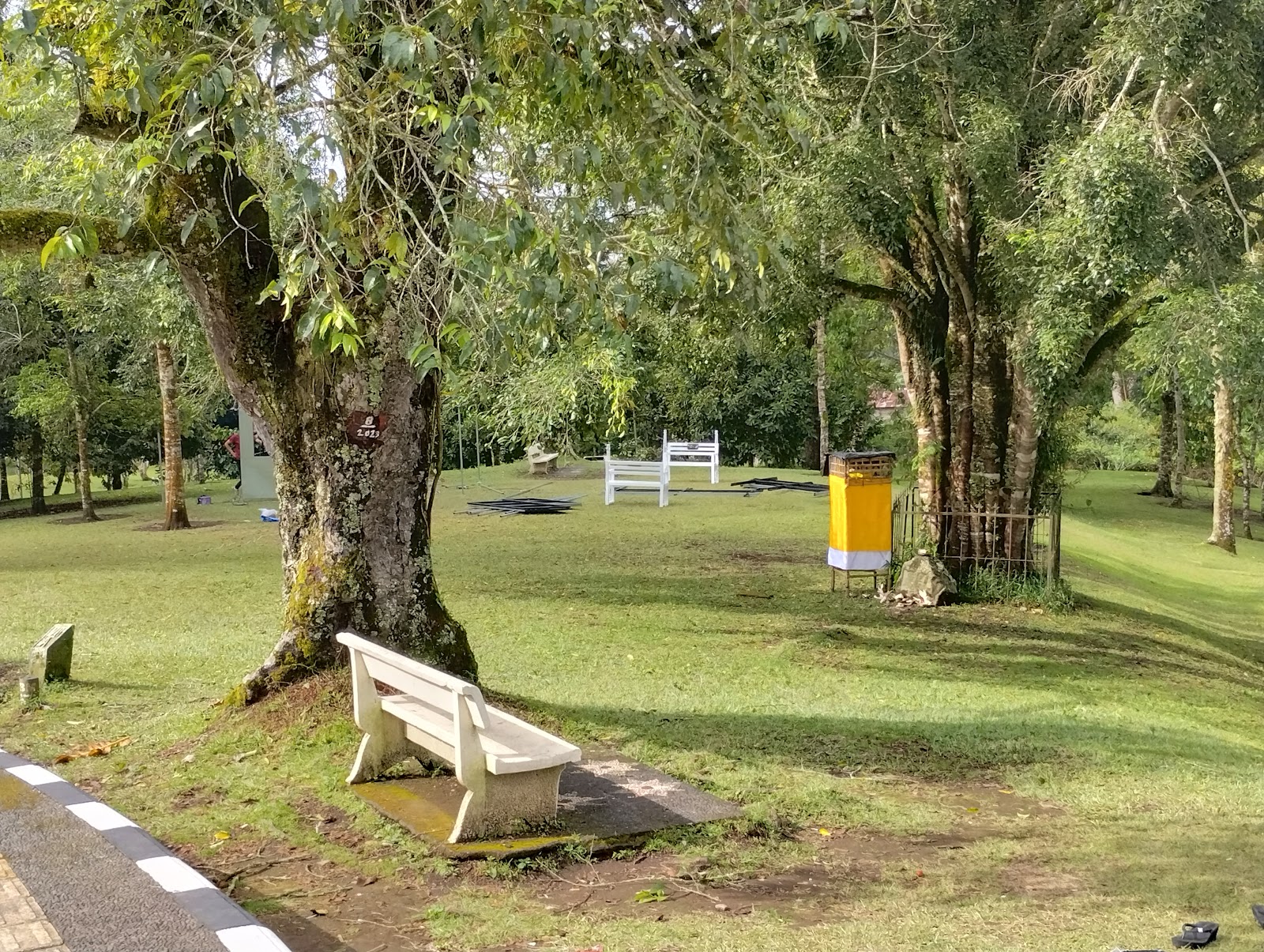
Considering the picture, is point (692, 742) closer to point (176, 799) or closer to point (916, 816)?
point (916, 816)

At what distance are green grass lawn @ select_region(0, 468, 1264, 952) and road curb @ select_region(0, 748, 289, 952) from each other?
0.72ft

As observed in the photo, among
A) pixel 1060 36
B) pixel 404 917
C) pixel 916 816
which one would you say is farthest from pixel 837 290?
pixel 404 917

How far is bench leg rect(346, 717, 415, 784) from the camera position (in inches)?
248

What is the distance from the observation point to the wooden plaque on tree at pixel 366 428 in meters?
7.12

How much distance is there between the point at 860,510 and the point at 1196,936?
970 centimetres

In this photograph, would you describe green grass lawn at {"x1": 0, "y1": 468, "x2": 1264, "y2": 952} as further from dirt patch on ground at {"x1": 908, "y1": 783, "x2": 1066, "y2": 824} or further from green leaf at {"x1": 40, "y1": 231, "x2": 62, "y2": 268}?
green leaf at {"x1": 40, "y1": 231, "x2": 62, "y2": 268}

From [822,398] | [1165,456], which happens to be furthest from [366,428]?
[1165,456]

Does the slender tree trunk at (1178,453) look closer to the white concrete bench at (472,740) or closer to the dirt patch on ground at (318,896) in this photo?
the white concrete bench at (472,740)

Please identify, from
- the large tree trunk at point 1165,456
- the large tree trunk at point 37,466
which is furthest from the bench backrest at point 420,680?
the large tree trunk at point 1165,456

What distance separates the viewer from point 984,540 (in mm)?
14914

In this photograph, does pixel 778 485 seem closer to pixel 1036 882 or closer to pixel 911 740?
pixel 911 740

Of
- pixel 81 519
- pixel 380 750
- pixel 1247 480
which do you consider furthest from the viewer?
pixel 1247 480

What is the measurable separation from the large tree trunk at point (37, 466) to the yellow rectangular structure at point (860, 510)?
20404 millimetres

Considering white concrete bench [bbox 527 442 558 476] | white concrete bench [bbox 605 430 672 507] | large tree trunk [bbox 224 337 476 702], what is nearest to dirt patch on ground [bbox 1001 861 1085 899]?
large tree trunk [bbox 224 337 476 702]
